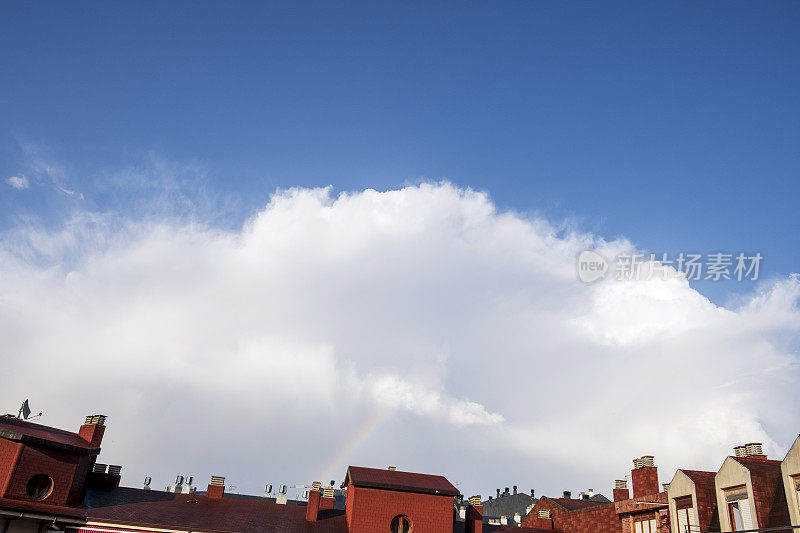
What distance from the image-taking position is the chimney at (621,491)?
146 feet

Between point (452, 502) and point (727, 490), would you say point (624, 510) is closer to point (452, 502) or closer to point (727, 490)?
point (727, 490)

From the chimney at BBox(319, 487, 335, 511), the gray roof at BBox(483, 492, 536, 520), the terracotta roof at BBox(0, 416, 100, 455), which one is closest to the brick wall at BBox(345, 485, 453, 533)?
the chimney at BBox(319, 487, 335, 511)

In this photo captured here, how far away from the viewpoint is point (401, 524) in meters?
43.7

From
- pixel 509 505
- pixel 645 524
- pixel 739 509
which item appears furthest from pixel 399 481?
pixel 509 505

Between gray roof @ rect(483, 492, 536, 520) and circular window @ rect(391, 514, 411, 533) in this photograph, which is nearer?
circular window @ rect(391, 514, 411, 533)

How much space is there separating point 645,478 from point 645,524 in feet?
9.78

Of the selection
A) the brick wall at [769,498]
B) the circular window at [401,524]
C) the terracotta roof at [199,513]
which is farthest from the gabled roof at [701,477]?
the terracotta roof at [199,513]

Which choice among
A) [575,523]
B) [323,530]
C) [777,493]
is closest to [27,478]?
[323,530]

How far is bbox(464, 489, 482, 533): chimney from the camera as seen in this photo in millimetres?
45688

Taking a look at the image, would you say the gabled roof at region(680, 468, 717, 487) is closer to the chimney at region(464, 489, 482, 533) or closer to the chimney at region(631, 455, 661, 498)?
the chimney at region(631, 455, 661, 498)

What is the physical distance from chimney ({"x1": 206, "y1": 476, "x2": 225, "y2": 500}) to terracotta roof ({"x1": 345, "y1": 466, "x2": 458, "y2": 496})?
9828 mm

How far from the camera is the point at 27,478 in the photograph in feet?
123

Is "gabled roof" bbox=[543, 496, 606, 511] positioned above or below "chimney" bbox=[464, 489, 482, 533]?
above

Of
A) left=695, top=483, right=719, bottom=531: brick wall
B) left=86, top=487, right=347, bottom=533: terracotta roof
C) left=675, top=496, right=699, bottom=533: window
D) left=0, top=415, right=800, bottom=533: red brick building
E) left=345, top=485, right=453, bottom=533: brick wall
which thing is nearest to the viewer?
left=0, top=415, right=800, bottom=533: red brick building
